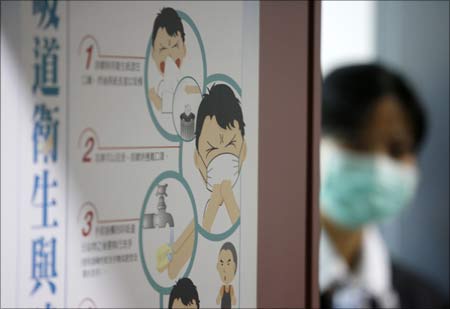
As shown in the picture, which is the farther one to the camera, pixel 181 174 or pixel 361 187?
pixel 361 187

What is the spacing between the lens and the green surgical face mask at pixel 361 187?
199 cm

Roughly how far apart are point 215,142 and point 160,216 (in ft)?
0.26

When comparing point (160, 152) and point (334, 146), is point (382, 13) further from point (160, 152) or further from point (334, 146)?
point (160, 152)

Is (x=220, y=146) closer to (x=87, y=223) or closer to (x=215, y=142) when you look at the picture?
(x=215, y=142)

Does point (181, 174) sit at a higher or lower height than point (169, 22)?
lower

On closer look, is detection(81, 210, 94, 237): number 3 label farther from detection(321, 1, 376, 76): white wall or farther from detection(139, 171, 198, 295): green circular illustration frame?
detection(321, 1, 376, 76): white wall

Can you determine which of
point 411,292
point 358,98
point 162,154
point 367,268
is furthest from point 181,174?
point 358,98

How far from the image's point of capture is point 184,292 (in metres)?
0.53

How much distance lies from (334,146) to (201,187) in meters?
1.61

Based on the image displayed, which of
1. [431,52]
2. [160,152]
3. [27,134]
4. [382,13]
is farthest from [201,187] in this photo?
[431,52]

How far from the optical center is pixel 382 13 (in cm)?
183

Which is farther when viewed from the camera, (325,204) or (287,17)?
(325,204)

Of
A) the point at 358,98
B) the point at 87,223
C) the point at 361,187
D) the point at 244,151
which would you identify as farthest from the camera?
the point at 358,98

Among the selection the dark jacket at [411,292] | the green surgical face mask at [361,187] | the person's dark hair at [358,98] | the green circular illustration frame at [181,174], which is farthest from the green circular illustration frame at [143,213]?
the person's dark hair at [358,98]
